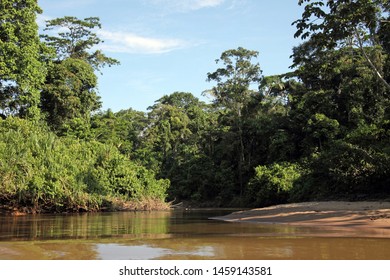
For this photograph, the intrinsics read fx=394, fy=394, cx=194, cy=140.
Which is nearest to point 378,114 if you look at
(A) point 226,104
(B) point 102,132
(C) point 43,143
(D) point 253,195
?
(D) point 253,195

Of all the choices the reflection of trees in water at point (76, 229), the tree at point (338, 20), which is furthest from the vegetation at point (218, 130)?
the reflection of trees in water at point (76, 229)

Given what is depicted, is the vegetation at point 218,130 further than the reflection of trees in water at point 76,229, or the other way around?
the vegetation at point 218,130

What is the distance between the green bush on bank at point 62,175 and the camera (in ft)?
58.2

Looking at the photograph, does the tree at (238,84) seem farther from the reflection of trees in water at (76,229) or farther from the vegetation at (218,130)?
the reflection of trees in water at (76,229)

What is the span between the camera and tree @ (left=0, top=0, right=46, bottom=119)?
26562 mm

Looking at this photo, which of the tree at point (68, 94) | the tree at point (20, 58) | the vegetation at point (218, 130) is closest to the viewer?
the vegetation at point (218, 130)

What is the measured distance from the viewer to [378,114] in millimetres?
25422

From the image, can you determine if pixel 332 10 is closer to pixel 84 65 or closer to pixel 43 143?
pixel 43 143

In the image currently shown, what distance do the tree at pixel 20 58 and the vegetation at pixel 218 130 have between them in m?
0.08

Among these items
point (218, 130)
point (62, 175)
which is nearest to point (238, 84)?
point (218, 130)

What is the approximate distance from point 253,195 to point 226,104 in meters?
10.3

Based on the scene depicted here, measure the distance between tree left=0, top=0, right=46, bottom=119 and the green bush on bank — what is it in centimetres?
395

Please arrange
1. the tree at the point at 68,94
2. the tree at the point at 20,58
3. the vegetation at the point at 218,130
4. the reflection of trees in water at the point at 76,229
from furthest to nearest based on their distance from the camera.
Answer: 1. the tree at the point at 68,94
2. the tree at the point at 20,58
3. the vegetation at the point at 218,130
4. the reflection of trees in water at the point at 76,229

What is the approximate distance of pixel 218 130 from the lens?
38.4 m
